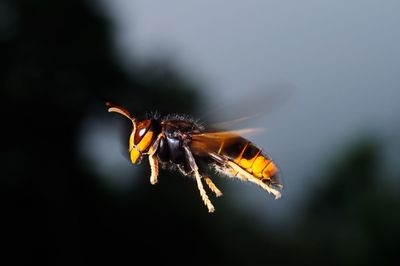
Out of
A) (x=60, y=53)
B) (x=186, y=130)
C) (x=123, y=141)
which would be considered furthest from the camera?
(x=60, y=53)

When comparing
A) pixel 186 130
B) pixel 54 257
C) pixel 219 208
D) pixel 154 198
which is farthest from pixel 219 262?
pixel 186 130

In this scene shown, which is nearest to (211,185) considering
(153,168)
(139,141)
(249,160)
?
(153,168)

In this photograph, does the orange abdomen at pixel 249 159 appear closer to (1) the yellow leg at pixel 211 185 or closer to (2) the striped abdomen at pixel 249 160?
(2) the striped abdomen at pixel 249 160

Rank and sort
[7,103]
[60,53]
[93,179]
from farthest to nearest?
[60,53] → [7,103] → [93,179]

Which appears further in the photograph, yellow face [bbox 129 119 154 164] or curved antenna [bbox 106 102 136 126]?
yellow face [bbox 129 119 154 164]

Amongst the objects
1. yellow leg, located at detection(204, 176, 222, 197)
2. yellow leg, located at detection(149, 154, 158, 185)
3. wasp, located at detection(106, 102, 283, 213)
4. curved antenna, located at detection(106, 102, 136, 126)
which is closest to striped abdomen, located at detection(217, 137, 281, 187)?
wasp, located at detection(106, 102, 283, 213)

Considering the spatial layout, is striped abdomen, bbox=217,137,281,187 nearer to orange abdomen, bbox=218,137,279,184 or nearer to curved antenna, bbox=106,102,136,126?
orange abdomen, bbox=218,137,279,184

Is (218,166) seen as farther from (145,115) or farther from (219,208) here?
(219,208)

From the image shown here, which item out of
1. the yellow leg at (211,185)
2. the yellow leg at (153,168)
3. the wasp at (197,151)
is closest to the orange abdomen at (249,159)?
the wasp at (197,151)

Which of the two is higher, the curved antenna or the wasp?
the wasp
